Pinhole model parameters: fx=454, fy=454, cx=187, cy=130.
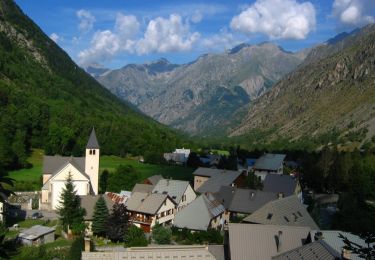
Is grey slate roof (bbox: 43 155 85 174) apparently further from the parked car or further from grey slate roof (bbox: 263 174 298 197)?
grey slate roof (bbox: 263 174 298 197)

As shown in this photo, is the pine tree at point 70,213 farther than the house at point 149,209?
No

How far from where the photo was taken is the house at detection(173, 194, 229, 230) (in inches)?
2170

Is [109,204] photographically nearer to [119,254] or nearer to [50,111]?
[119,254]

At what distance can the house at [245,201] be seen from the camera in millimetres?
61812

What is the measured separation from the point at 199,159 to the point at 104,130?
35.3 m

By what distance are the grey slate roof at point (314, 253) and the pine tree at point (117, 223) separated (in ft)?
77.8

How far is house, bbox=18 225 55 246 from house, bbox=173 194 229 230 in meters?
15.0

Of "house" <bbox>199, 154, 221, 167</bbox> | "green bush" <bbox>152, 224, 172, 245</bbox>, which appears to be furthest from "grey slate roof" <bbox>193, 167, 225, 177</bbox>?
"green bush" <bbox>152, 224, 172, 245</bbox>

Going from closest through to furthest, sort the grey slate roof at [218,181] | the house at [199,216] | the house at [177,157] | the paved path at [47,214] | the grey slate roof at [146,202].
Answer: the house at [199,216] < the grey slate roof at [146,202] < the paved path at [47,214] < the grey slate roof at [218,181] < the house at [177,157]

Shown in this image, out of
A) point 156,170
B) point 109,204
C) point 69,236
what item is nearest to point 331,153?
point 156,170

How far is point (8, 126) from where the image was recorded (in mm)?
114875

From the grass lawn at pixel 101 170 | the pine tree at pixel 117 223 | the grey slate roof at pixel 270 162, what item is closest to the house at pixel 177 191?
the pine tree at pixel 117 223

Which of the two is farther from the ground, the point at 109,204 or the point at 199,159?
the point at 199,159

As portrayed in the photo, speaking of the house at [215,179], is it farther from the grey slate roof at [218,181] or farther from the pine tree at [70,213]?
the pine tree at [70,213]
